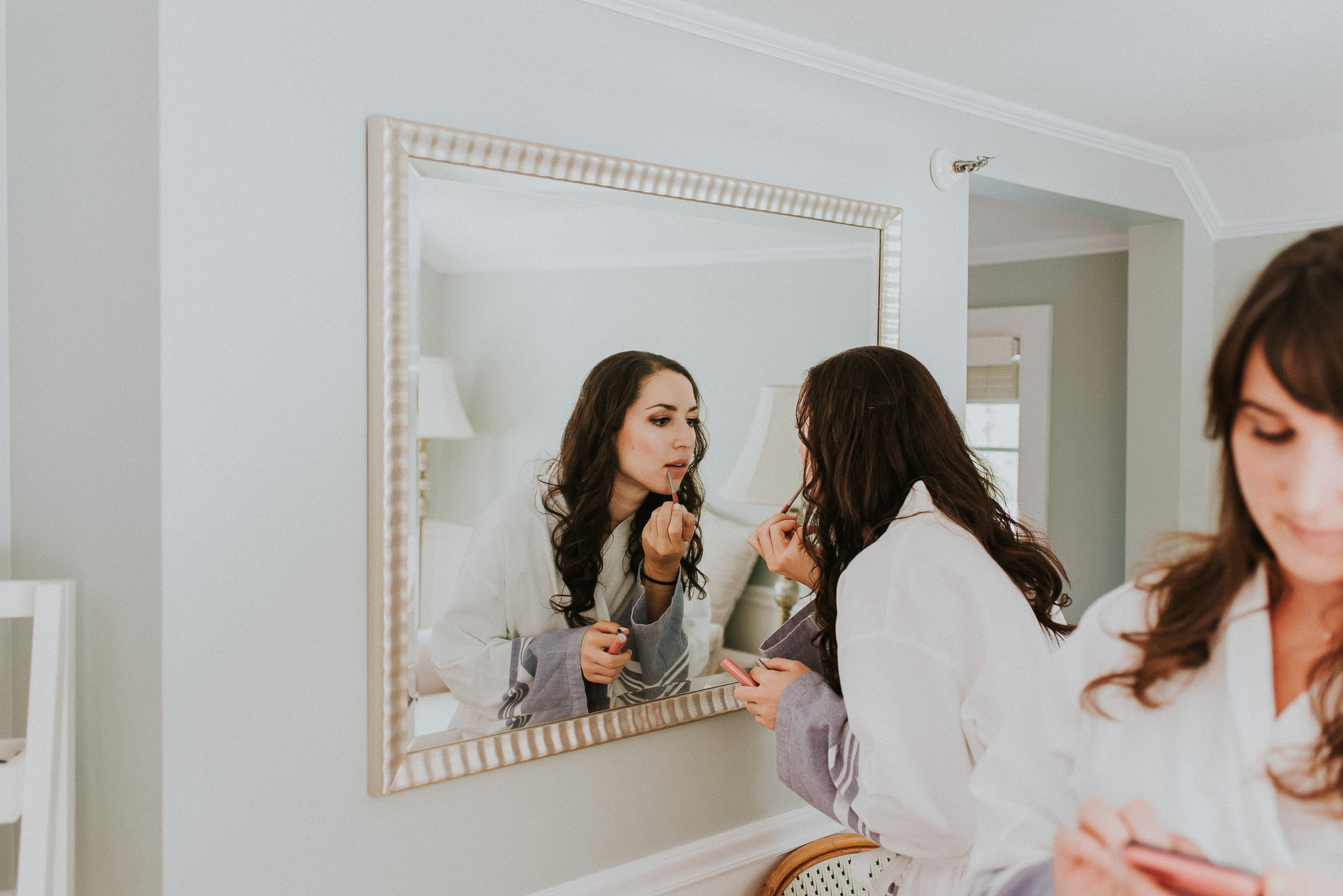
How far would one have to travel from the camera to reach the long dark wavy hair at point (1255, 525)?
1.98 feet

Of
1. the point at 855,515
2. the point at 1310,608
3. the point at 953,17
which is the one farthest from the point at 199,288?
the point at 953,17

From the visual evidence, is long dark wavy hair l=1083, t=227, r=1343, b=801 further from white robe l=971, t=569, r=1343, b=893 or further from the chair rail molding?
the chair rail molding

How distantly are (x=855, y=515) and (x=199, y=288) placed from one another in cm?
97

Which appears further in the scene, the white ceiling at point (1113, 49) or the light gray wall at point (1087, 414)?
the light gray wall at point (1087, 414)

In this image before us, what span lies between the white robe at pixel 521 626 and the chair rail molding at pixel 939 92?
0.88 metres

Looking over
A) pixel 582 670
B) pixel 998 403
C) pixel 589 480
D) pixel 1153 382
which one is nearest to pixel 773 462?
pixel 589 480

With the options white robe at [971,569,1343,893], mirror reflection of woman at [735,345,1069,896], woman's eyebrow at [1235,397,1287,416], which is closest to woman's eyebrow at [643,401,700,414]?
mirror reflection of woman at [735,345,1069,896]

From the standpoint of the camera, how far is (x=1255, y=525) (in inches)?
27.3

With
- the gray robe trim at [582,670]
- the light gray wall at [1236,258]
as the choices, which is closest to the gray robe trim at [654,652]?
the gray robe trim at [582,670]

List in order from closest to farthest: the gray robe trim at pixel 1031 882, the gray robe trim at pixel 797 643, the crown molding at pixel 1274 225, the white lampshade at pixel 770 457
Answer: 1. the gray robe trim at pixel 1031 882
2. the gray robe trim at pixel 797 643
3. the white lampshade at pixel 770 457
4. the crown molding at pixel 1274 225

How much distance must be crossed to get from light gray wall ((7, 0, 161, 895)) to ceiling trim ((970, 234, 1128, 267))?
10.3 feet

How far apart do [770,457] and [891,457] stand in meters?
0.47

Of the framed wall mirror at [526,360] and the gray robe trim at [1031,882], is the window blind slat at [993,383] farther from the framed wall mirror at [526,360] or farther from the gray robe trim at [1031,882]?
the gray robe trim at [1031,882]

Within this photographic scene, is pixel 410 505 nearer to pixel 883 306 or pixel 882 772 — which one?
pixel 882 772
